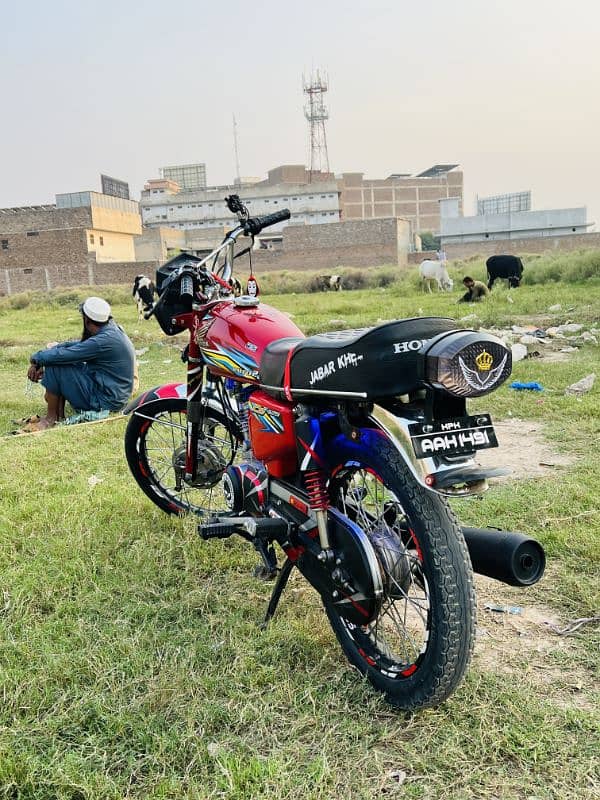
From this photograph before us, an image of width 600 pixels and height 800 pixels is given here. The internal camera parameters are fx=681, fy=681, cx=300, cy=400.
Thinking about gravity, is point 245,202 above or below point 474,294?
above

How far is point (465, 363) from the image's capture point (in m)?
1.78

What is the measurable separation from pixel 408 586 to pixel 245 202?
222 ft

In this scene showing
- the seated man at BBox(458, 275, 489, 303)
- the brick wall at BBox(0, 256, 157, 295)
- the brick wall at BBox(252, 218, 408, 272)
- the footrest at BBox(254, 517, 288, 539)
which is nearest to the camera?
the footrest at BBox(254, 517, 288, 539)

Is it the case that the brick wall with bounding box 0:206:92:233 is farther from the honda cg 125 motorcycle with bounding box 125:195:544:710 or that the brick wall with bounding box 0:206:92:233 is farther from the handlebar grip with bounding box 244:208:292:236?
the honda cg 125 motorcycle with bounding box 125:195:544:710

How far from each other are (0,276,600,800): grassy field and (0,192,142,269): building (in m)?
44.4

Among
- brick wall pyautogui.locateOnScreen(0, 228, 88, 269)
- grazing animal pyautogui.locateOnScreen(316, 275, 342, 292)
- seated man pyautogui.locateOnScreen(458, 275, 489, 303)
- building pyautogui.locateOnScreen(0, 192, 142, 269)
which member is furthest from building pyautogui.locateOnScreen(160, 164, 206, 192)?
seated man pyautogui.locateOnScreen(458, 275, 489, 303)

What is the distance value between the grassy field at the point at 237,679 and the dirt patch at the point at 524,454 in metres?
0.36

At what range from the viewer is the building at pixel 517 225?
170 ft

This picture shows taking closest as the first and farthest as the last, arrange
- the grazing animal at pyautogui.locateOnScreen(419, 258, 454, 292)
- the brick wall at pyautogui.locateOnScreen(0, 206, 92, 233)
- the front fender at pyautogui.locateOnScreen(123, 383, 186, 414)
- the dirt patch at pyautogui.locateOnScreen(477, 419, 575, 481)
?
the front fender at pyautogui.locateOnScreen(123, 383, 186, 414)
the dirt patch at pyautogui.locateOnScreen(477, 419, 575, 481)
the grazing animal at pyautogui.locateOnScreen(419, 258, 454, 292)
the brick wall at pyautogui.locateOnScreen(0, 206, 92, 233)

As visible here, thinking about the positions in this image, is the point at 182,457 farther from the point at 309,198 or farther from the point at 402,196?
the point at 402,196

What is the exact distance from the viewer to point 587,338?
9.24m

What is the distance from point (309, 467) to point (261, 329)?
2.20ft

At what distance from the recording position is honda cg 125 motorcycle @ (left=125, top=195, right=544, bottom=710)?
6.21 feet

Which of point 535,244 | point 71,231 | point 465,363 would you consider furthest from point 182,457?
point 535,244
